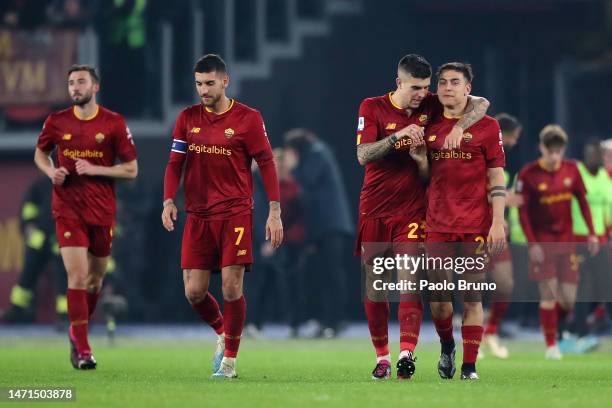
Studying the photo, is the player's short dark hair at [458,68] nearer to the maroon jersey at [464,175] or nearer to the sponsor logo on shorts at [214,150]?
the maroon jersey at [464,175]

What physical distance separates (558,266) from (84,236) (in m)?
5.23

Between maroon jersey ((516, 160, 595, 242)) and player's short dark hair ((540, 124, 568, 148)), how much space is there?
27 centimetres

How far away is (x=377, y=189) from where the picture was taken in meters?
12.0

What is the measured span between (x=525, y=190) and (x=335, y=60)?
7.29 metres

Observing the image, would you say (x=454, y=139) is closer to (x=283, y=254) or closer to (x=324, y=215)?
(x=324, y=215)

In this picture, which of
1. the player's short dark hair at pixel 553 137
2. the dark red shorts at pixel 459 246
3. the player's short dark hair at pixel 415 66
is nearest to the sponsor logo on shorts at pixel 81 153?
the player's short dark hair at pixel 415 66

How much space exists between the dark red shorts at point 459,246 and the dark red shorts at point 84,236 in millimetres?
3058

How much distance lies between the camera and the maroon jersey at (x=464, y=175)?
1170cm

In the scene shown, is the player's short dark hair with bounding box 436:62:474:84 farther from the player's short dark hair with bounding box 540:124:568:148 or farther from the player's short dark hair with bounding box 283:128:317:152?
the player's short dark hair with bounding box 283:128:317:152

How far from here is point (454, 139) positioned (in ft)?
38.0

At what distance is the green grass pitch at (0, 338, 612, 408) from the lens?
33.7 feet

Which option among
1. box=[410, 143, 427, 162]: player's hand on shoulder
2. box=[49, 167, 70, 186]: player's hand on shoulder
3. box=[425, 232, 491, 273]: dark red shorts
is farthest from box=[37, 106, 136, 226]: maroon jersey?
box=[425, 232, 491, 273]: dark red shorts

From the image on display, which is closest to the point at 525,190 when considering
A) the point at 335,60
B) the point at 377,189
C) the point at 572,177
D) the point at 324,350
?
the point at 572,177

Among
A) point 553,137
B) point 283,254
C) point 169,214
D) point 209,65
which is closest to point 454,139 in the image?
point 209,65
